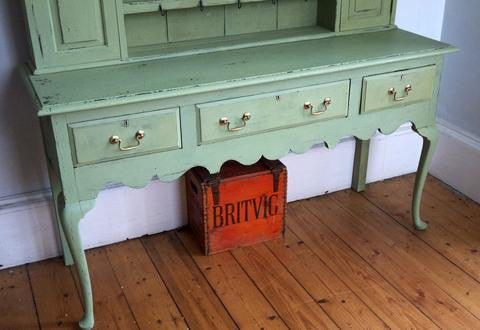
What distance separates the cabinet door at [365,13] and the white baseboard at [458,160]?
78 centimetres

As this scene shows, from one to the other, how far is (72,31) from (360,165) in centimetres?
154

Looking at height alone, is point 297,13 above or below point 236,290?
above

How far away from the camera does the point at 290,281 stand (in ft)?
7.29

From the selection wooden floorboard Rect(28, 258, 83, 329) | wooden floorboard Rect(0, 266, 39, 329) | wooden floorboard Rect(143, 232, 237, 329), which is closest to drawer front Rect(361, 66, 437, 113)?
wooden floorboard Rect(143, 232, 237, 329)

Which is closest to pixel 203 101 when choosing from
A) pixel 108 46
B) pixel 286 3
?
pixel 108 46

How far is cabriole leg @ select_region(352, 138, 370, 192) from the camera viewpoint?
2.76m

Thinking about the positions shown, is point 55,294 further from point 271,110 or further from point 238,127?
point 271,110

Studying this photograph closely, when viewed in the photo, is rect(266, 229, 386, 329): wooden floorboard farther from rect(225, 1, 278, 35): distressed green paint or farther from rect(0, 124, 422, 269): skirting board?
rect(225, 1, 278, 35): distressed green paint

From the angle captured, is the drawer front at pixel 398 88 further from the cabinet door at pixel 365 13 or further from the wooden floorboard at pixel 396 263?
the wooden floorboard at pixel 396 263

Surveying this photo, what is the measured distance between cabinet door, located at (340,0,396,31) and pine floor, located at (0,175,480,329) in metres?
0.88

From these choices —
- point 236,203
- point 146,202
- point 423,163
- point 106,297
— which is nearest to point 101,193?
point 146,202

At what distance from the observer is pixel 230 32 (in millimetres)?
2270

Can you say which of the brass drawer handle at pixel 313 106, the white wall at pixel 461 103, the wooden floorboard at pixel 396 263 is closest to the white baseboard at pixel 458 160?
the white wall at pixel 461 103

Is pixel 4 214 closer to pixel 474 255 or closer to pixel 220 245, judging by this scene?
pixel 220 245
